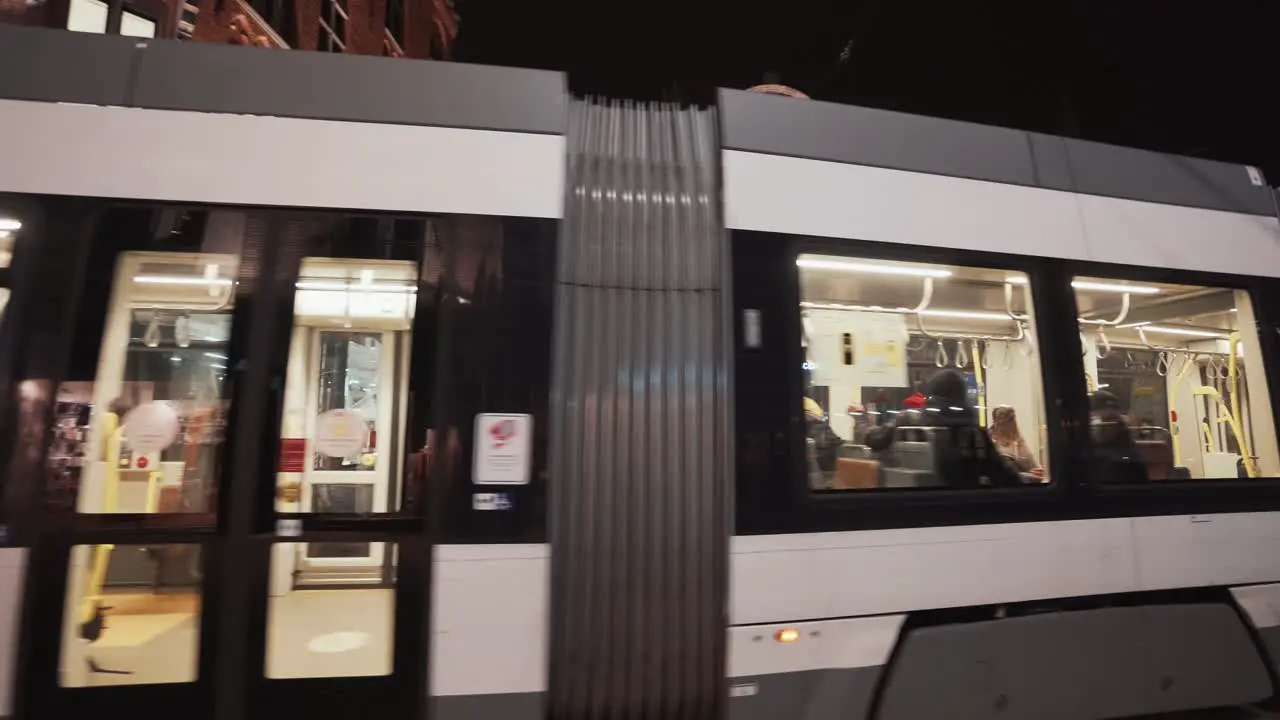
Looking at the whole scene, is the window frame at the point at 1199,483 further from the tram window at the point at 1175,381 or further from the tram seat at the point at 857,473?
the tram seat at the point at 857,473

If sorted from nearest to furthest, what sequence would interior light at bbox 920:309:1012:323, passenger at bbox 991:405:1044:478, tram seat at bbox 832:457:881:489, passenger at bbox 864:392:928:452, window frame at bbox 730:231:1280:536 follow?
window frame at bbox 730:231:1280:536, tram seat at bbox 832:457:881:489, passenger at bbox 864:392:928:452, passenger at bbox 991:405:1044:478, interior light at bbox 920:309:1012:323

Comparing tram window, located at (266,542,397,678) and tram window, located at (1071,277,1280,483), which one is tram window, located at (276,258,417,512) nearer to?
tram window, located at (266,542,397,678)

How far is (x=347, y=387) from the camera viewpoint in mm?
2627

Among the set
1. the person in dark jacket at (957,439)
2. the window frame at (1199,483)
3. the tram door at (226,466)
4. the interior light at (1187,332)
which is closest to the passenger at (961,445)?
the person in dark jacket at (957,439)

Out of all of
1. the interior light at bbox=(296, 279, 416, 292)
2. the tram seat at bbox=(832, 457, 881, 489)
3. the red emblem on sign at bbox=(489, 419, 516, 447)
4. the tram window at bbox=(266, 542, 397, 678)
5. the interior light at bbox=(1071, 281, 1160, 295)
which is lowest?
the tram window at bbox=(266, 542, 397, 678)

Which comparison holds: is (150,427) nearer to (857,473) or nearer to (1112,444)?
(857,473)

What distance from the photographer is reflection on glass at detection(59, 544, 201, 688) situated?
2459 millimetres

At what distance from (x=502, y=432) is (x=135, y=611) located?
1518mm

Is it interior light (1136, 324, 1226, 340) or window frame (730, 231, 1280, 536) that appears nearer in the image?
window frame (730, 231, 1280, 536)

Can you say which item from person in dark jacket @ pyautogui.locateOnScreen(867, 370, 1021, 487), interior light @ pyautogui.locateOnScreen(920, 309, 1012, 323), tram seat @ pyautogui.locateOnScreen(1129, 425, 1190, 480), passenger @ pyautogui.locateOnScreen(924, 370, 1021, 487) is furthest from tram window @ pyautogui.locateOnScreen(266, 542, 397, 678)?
tram seat @ pyautogui.locateOnScreen(1129, 425, 1190, 480)

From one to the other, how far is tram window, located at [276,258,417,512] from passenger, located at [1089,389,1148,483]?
10.8 ft

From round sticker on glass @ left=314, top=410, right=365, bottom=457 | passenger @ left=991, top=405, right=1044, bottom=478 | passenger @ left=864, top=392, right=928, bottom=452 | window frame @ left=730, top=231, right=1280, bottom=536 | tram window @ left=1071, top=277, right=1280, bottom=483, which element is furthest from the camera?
tram window @ left=1071, top=277, right=1280, bottom=483

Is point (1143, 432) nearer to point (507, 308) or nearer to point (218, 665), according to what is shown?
point (507, 308)

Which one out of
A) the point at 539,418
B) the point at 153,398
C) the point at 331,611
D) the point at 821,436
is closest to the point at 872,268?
the point at 821,436
